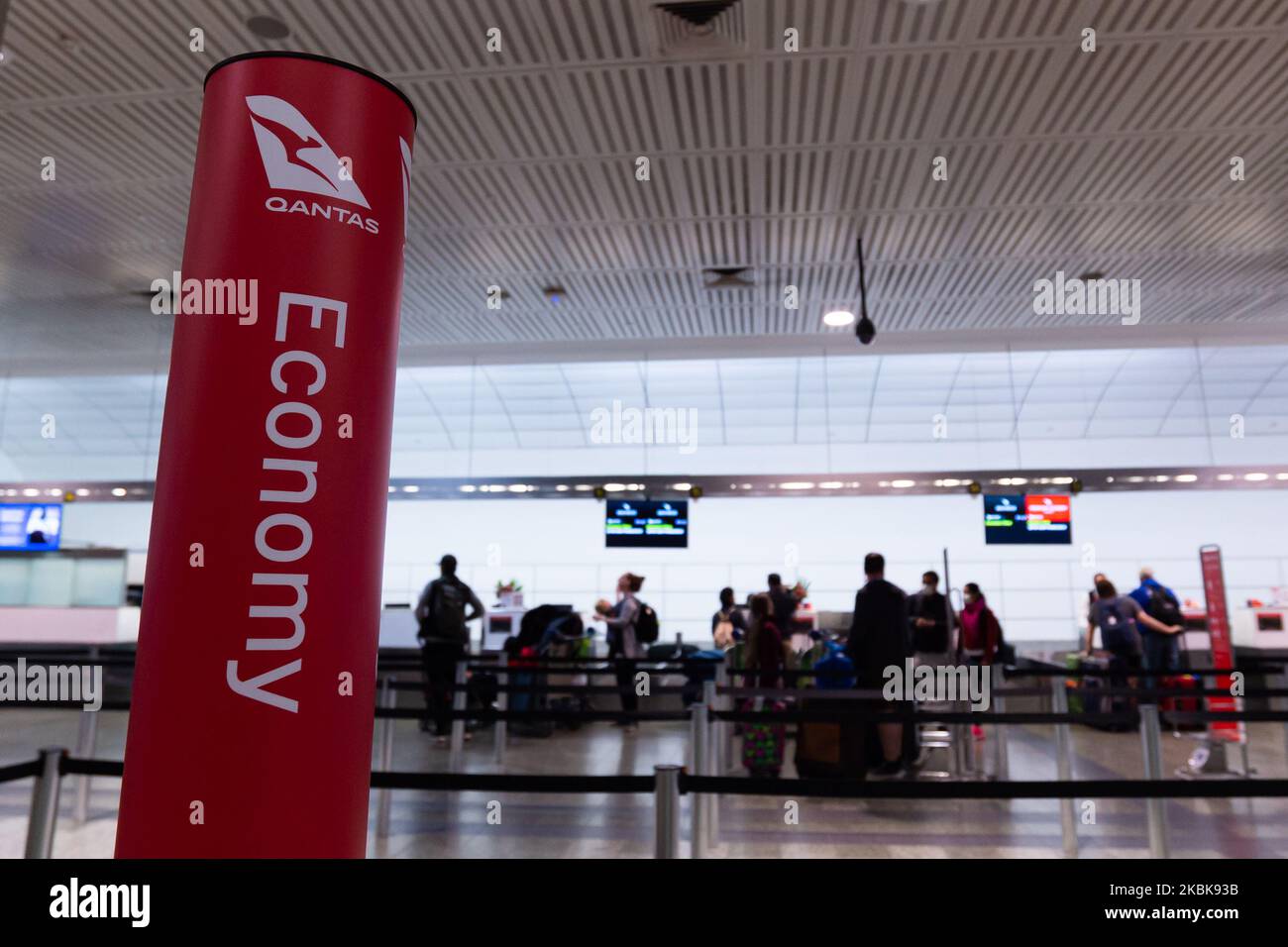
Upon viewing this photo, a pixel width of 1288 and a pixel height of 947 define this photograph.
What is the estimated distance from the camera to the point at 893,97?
502cm

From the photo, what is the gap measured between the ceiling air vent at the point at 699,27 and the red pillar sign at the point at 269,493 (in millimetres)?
2803

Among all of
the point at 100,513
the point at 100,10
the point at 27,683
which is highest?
the point at 100,10

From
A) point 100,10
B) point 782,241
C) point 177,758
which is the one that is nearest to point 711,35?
point 782,241

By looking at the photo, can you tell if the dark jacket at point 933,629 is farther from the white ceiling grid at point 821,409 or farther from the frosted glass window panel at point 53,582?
the frosted glass window panel at point 53,582

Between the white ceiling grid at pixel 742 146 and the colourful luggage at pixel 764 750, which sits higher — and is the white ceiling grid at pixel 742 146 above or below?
above

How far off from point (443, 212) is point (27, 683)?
7532 millimetres

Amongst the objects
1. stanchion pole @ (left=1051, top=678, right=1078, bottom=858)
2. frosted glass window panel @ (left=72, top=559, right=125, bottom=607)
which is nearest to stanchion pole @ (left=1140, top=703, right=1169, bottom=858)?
stanchion pole @ (left=1051, top=678, right=1078, bottom=858)

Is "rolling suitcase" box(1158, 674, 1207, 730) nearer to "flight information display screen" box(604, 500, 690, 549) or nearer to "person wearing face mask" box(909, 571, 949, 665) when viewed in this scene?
"person wearing face mask" box(909, 571, 949, 665)

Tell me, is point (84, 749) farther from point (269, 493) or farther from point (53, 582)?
point (53, 582)

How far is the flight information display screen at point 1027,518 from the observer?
1098 cm

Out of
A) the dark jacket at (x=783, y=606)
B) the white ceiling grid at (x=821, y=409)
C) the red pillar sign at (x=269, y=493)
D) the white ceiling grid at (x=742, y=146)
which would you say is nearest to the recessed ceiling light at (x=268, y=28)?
the white ceiling grid at (x=742, y=146)

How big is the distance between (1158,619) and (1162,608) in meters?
0.18

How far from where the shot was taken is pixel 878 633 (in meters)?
6.39
